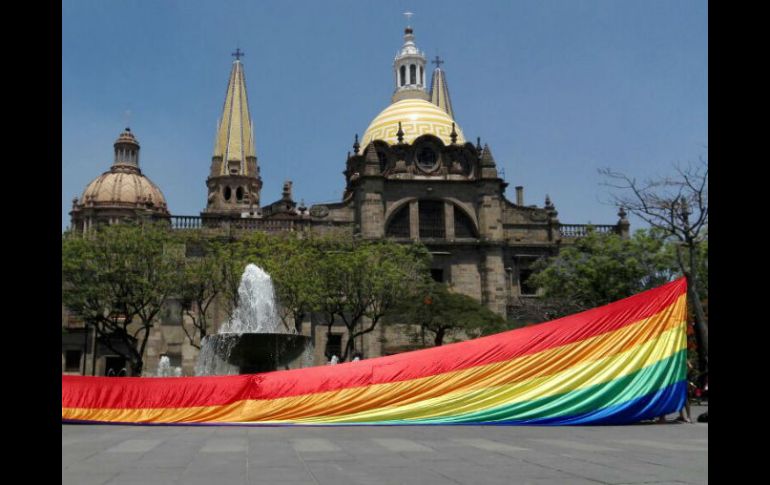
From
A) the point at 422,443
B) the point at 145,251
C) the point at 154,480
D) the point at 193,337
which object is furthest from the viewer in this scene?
the point at 193,337

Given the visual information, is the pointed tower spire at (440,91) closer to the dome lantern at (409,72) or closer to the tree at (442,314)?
the dome lantern at (409,72)

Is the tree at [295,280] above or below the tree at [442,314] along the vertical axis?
above

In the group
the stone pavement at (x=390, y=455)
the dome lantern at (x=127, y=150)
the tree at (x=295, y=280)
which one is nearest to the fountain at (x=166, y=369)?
the tree at (x=295, y=280)

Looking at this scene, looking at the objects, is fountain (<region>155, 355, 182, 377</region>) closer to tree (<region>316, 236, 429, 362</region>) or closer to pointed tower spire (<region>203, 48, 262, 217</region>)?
tree (<region>316, 236, 429, 362</region>)

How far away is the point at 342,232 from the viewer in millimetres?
42438

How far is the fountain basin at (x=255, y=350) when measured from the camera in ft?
58.1

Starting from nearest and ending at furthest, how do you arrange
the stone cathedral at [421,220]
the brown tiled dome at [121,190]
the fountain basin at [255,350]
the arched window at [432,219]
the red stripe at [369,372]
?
the red stripe at [369,372] < the fountain basin at [255,350] < the stone cathedral at [421,220] < the arched window at [432,219] < the brown tiled dome at [121,190]

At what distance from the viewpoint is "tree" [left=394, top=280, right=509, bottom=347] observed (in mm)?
37844

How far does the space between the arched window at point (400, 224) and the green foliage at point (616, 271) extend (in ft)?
38.3

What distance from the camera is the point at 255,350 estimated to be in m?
17.9

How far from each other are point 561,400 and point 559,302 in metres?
24.3
